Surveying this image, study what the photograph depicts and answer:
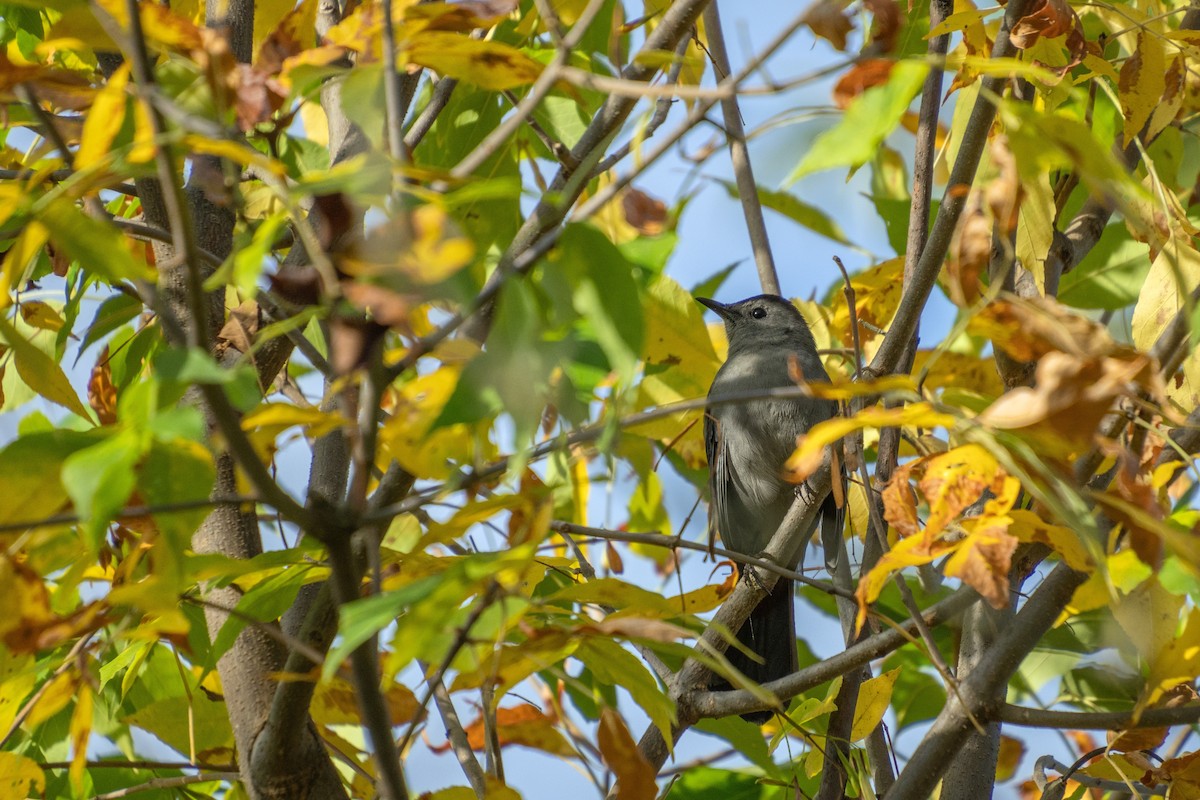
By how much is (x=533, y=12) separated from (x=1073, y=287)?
5.22 ft

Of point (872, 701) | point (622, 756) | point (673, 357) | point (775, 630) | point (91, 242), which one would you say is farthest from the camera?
point (775, 630)

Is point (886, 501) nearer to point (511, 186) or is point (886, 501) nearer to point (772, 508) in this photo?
point (511, 186)

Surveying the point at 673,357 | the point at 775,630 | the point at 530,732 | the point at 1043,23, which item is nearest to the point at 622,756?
the point at 530,732

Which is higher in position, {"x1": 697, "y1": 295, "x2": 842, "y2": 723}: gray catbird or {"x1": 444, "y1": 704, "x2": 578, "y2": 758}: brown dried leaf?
{"x1": 697, "y1": 295, "x2": 842, "y2": 723}: gray catbird

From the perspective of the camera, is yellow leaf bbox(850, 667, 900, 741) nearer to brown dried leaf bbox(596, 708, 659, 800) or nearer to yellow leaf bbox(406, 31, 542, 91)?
brown dried leaf bbox(596, 708, 659, 800)

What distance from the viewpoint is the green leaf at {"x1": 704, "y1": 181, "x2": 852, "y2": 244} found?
3.11m

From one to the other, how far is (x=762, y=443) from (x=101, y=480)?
3.53 metres

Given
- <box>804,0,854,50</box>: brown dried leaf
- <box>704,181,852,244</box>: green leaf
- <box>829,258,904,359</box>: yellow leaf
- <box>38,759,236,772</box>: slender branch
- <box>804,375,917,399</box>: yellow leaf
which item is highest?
<box>704,181,852,244</box>: green leaf

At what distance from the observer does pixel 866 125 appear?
1.05 meters

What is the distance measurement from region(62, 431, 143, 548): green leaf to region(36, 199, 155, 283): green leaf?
161 mm

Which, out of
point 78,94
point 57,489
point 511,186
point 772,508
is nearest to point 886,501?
point 511,186

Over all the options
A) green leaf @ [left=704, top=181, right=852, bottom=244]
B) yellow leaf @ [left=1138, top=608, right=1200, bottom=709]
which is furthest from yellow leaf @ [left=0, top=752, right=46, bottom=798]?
green leaf @ [left=704, top=181, right=852, bottom=244]

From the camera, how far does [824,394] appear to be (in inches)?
43.3

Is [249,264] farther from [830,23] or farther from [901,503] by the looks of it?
[901,503]
